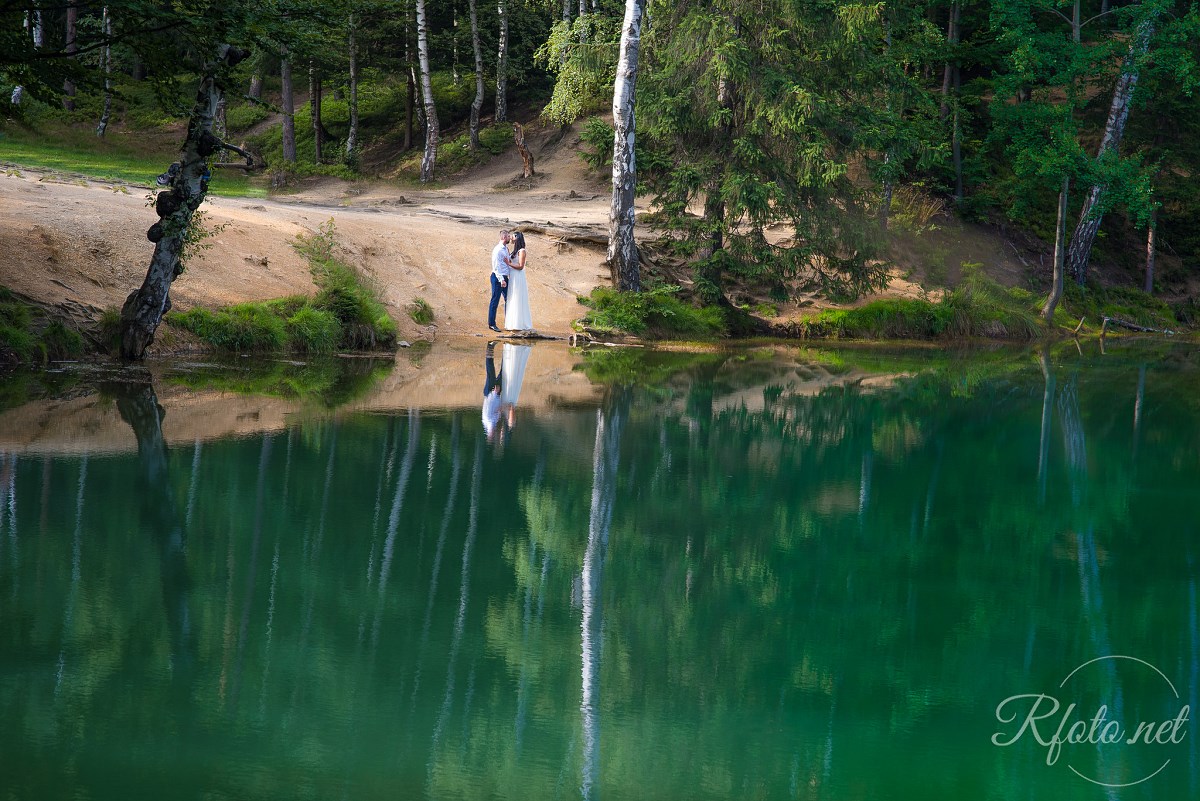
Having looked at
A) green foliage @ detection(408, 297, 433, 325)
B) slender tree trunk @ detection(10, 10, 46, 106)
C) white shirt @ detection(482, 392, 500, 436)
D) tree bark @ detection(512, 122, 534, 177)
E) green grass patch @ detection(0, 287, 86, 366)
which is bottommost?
white shirt @ detection(482, 392, 500, 436)

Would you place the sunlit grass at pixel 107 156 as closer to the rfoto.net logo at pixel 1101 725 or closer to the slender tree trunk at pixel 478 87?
the slender tree trunk at pixel 478 87

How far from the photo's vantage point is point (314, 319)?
1958 cm

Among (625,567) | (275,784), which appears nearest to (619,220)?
(625,567)

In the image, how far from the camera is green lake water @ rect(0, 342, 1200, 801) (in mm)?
4625

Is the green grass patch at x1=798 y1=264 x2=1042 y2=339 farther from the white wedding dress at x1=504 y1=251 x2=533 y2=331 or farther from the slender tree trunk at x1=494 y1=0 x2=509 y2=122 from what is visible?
the slender tree trunk at x1=494 y1=0 x2=509 y2=122

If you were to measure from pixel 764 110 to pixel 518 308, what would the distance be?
21.6 ft

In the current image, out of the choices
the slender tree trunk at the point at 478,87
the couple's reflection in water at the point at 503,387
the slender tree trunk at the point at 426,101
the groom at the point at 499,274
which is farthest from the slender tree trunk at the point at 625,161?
the slender tree trunk at the point at 478,87

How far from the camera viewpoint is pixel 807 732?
5016 millimetres

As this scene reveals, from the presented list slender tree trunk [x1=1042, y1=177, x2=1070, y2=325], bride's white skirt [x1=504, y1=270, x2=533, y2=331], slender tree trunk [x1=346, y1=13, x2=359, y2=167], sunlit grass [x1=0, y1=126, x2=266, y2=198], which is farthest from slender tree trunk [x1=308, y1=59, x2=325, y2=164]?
slender tree trunk [x1=1042, y1=177, x2=1070, y2=325]

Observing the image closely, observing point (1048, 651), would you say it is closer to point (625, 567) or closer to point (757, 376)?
point (625, 567)

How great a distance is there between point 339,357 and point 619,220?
26.2ft

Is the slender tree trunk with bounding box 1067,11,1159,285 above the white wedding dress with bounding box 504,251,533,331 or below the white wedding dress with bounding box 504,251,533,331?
above

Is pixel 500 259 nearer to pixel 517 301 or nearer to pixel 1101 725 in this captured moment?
pixel 517 301

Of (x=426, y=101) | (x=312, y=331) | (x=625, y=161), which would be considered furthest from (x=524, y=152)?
(x=312, y=331)
